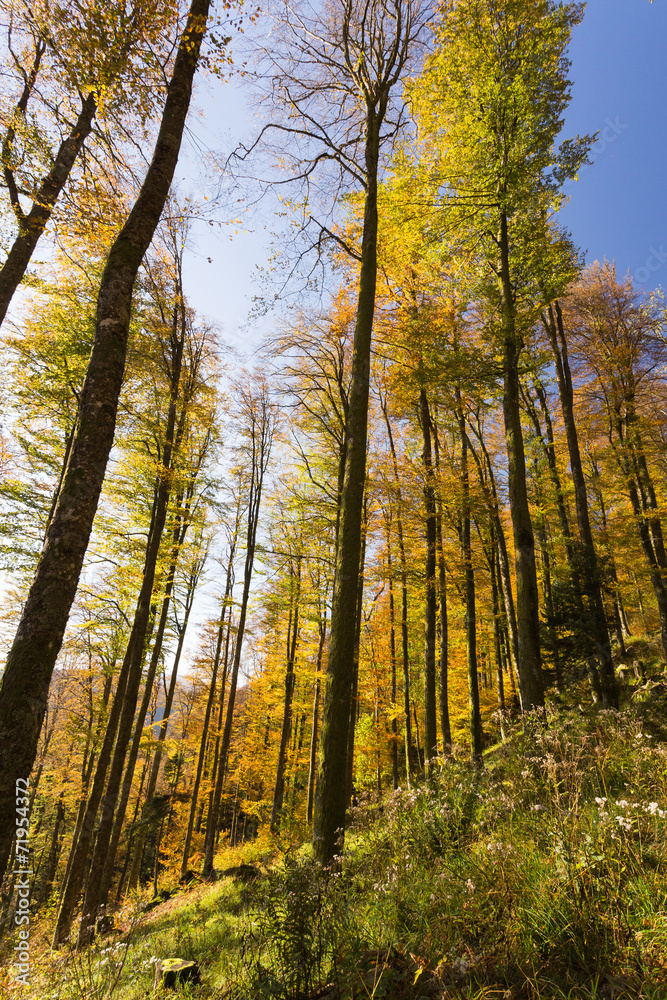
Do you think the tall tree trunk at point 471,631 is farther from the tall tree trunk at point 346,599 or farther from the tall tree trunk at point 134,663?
the tall tree trunk at point 134,663

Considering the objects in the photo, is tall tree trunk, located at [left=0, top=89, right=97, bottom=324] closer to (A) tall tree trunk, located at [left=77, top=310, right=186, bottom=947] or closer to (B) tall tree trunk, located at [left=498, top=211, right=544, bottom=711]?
(A) tall tree trunk, located at [left=77, top=310, right=186, bottom=947]

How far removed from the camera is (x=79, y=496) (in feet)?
9.93

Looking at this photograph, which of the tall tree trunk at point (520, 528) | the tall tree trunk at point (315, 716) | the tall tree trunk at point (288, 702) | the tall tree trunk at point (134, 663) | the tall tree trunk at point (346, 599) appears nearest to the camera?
the tall tree trunk at point (346, 599)

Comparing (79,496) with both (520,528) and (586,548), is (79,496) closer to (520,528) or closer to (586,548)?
(520,528)

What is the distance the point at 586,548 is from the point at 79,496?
11702 mm

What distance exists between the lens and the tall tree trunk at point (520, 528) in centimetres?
662

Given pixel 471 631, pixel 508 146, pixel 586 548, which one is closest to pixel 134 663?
pixel 471 631

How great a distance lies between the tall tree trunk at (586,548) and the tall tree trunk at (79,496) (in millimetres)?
10750

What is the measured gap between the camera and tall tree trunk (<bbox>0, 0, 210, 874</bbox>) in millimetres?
2398

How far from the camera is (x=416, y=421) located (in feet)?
42.0

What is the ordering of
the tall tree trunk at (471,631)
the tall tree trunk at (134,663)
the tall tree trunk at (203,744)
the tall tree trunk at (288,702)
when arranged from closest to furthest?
the tall tree trunk at (134,663)
the tall tree trunk at (471,631)
the tall tree trunk at (288,702)
the tall tree trunk at (203,744)

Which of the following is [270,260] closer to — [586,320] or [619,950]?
[619,950]

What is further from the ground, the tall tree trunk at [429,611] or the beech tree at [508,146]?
the beech tree at [508,146]

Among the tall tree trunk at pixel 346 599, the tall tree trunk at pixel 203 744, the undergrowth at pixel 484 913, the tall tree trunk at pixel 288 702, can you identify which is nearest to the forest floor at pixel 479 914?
the undergrowth at pixel 484 913
